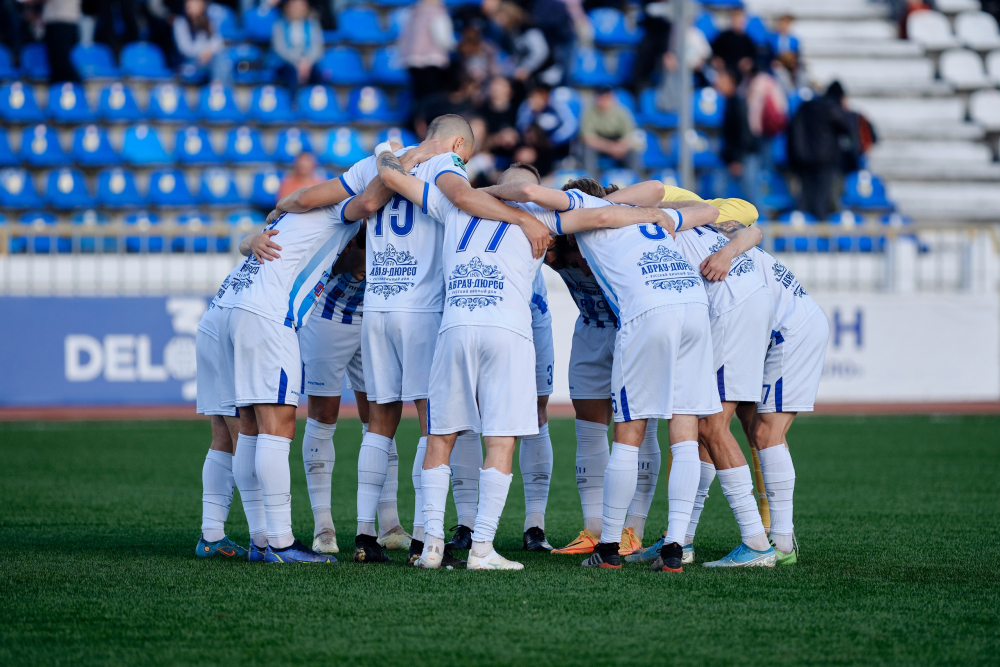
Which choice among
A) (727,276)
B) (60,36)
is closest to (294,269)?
(727,276)

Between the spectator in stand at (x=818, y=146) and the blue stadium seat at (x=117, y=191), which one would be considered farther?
the spectator in stand at (x=818, y=146)

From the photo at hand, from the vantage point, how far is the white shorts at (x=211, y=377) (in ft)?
19.9

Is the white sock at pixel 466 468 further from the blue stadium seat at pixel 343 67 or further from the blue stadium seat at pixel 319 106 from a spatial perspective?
the blue stadium seat at pixel 343 67

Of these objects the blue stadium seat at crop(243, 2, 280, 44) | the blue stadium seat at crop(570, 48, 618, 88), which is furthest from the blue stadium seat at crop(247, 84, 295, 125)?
the blue stadium seat at crop(570, 48, 618, 88)

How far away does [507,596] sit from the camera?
5.00 meters

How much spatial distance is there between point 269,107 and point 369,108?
155cm

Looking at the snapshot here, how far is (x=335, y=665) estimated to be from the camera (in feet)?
12.9

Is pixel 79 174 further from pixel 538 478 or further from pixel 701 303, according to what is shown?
pixel 701 303

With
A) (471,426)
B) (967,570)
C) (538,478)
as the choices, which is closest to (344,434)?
(538,478)

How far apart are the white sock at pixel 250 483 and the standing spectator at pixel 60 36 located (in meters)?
13.3

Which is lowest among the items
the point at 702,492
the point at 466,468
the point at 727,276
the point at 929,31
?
the point at 702,492

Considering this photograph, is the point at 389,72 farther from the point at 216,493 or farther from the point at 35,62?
the point at 216,493

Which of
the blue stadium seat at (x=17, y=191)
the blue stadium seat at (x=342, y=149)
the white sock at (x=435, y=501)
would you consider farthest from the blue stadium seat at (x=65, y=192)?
the white sock at (x=435, y=501)

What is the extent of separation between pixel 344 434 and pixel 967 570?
26.9 ft
